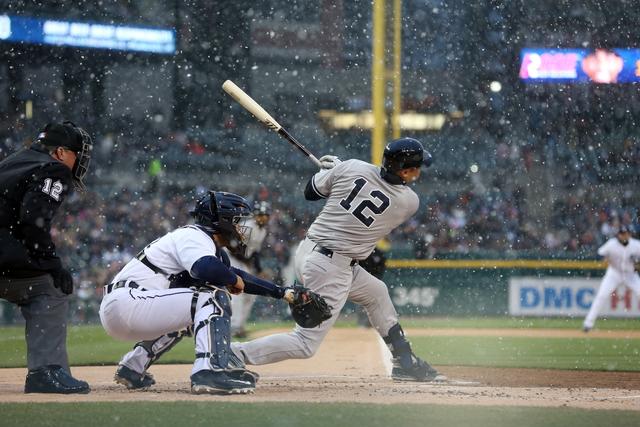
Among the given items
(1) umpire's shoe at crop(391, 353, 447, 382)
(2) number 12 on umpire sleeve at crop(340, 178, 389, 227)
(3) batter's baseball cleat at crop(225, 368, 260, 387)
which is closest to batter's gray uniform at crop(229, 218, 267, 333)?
(1) umpire's shoe at crop(391, 353, 447, 382)

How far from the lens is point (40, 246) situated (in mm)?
5727

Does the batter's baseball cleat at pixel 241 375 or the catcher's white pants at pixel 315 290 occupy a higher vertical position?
the catcher's white pants at pixel 315 290

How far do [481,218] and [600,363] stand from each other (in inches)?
520

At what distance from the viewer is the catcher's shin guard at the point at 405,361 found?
23.3ft

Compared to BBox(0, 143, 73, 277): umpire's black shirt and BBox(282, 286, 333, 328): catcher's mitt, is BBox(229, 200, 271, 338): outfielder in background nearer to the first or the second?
BBox(282, 286, 333, 328): catcher's mitt

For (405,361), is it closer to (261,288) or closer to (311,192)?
(311,192)

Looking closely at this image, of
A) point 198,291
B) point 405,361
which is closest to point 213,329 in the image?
point 198,291

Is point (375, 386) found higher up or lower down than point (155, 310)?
lower down

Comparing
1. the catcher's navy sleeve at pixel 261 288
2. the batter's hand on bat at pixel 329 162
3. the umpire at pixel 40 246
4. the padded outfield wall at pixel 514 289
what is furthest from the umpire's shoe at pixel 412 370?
the padded outfield wall at pixel 514 289

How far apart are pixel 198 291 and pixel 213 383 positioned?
523mm

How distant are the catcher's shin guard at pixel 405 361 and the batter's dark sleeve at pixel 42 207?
2.48 metres

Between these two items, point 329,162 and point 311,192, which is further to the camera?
point 329,162

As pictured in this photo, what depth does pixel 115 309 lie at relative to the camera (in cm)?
571

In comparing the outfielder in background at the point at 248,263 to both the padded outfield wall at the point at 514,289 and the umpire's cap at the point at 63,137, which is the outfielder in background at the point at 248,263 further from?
the umpire's cap at the point at 63,137
